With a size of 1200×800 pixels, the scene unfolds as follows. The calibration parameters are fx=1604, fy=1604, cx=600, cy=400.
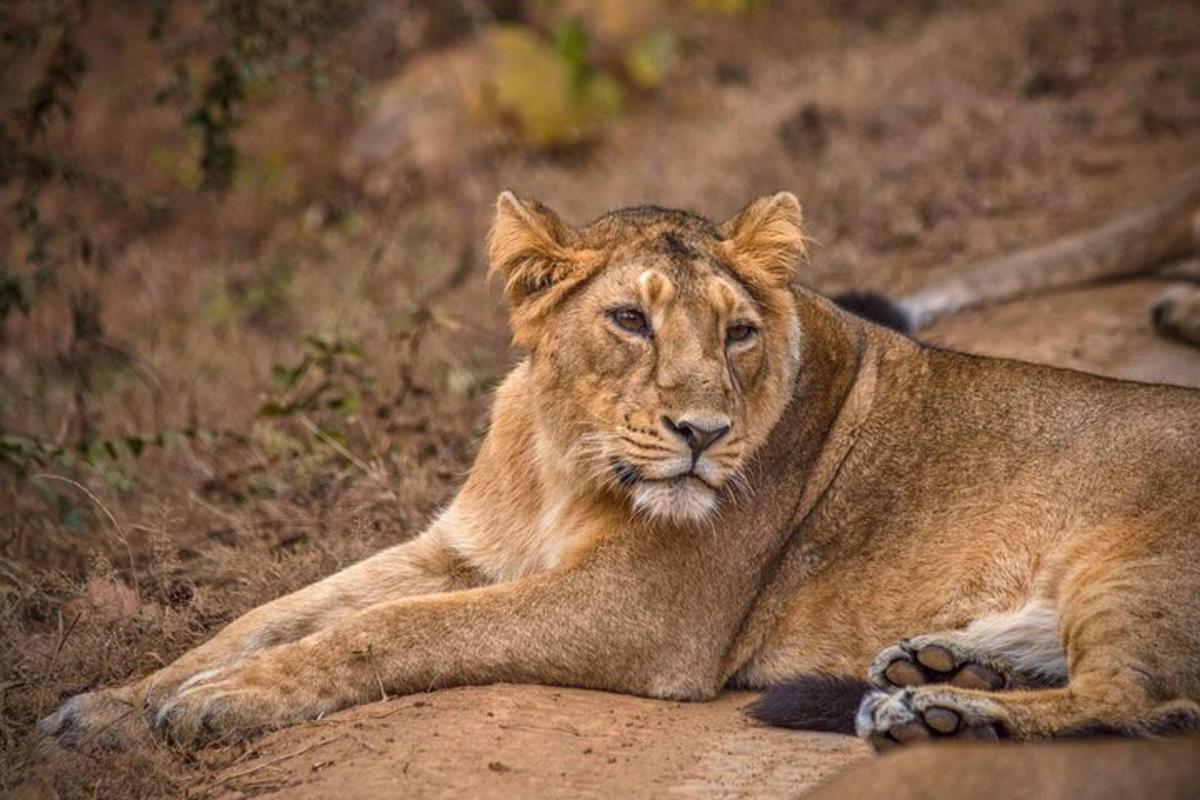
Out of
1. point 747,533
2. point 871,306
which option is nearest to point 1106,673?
point 747,533

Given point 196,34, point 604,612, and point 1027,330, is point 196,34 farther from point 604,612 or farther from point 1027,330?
point 604,612

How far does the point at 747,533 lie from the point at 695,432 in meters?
0.63

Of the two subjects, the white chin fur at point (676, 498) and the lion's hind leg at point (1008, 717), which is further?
the white chin fur at point (676, 498)

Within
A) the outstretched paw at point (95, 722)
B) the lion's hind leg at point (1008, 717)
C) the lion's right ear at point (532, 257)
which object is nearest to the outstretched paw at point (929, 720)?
the lion's hind leg at point (1008, 717)

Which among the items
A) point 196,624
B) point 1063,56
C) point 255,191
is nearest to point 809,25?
point 1063,56

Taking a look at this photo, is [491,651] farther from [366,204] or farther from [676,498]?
[366,204]

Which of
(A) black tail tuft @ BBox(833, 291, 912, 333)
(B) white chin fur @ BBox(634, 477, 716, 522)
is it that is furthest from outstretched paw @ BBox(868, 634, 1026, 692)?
(A) black tail tuft @ BBox(833, 291, 912, 333)

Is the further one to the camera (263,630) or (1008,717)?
(263,630)

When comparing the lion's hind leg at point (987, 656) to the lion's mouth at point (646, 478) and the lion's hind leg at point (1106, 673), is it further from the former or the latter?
the lion's mouth at point (646, 478)

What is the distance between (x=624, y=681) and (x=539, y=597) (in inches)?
14.4

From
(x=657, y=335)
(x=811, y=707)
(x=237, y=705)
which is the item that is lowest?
(x=237, y=705)

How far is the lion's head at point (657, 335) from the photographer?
463cm

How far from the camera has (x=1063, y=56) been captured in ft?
41.7

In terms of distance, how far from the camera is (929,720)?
4.14 meters
